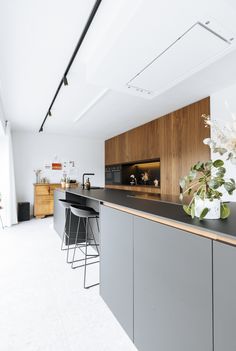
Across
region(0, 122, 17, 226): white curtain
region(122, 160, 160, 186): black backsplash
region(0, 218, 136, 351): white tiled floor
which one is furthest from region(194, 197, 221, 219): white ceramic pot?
region(0, 122, 17, 226): white curtain

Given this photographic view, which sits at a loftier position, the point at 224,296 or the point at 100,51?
the point at 100,51

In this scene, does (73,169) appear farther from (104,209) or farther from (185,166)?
(104,209)

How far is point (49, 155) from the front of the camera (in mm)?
6141

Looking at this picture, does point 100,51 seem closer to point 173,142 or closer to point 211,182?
point 211,182

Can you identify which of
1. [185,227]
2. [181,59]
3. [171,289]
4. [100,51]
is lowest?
[171,289]

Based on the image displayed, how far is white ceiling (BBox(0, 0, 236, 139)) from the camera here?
1.27 meters

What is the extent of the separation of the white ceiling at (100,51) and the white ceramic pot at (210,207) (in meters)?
1.12

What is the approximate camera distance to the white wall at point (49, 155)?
19.1 feet

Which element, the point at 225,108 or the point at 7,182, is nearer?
the point at 225,108

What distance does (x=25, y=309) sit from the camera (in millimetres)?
1803

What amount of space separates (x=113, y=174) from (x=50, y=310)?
4.65 m

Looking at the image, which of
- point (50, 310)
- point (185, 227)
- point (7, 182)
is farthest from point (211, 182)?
point (7, 182)

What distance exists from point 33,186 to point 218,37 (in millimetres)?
5629

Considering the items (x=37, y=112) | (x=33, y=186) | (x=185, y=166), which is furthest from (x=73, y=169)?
(x=185, y=166)
